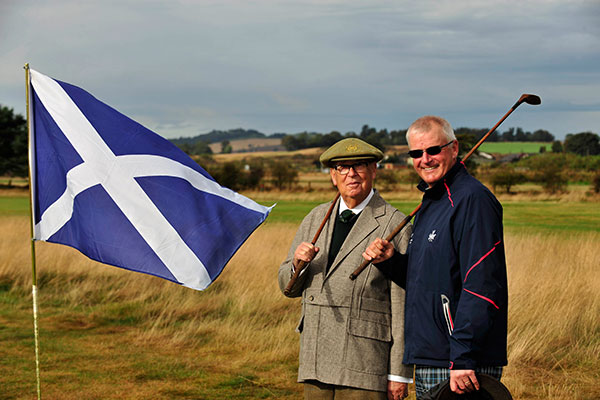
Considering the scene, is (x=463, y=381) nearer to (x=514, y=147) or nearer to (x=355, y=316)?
(x=355, y=316)

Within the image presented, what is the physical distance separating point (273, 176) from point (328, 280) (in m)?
66.1

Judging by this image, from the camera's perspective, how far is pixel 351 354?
11.6 ft

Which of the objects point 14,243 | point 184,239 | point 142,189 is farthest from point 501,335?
point 14,243

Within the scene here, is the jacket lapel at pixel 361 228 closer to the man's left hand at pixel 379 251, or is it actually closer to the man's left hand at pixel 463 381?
the man's left hand at pixel 379 251

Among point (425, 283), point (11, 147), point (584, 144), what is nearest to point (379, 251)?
point (425, 283)

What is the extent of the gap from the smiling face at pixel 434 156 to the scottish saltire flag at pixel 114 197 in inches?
79.3

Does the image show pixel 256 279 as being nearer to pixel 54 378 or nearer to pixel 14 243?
pixel 54 378

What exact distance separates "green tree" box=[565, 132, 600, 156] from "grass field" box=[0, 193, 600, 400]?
11104 centimetres

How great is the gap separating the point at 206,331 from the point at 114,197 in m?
4.75

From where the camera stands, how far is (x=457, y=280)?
3004 millimetres

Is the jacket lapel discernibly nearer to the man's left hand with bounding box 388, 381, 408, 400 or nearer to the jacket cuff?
the man's left hand with bounding box 388, 381, 408, 400

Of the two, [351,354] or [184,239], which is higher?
[184,239]

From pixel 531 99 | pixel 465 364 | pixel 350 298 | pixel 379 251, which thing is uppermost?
pixel 531 99

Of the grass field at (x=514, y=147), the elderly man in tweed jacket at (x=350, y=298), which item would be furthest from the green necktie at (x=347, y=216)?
the grass field at (x=514, y=147)
